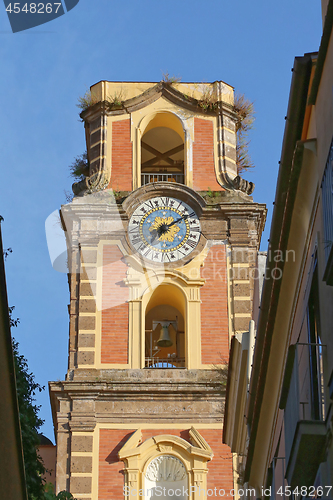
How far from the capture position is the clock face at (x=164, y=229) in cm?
2427

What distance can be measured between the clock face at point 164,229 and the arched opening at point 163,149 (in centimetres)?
232

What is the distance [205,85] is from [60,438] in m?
10.1

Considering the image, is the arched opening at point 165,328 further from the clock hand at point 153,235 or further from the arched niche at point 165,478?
the arched niche at point 165,478

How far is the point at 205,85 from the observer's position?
89.3 feet

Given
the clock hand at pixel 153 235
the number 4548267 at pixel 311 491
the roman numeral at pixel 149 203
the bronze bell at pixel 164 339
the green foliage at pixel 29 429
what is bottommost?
the number 4548267 at pixel 311 491

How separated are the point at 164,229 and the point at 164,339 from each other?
259 cm

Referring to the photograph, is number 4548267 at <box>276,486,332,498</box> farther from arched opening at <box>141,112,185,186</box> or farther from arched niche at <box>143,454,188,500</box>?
arched opening at <box>141,112,185,186</box>

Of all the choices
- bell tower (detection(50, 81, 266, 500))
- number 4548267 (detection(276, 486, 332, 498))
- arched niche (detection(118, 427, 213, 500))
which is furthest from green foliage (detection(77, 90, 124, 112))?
number 4548267 (detection(276, 486, 332, 498))

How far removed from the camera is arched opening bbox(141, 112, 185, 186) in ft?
89.2

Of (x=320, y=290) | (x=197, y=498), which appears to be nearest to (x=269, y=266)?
(x=320, y=290)

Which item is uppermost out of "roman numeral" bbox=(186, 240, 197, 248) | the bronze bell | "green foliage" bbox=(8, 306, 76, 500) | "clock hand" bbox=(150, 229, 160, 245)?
"clock hand" bbox=(150, 229, 160, 245)

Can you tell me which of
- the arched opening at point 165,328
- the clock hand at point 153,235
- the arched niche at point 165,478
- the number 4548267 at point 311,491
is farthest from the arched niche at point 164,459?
the number 4548267 at point 311,491

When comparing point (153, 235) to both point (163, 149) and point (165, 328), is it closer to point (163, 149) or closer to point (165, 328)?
point (165, 328)

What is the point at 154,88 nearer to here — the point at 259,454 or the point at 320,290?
the point at 259,454
